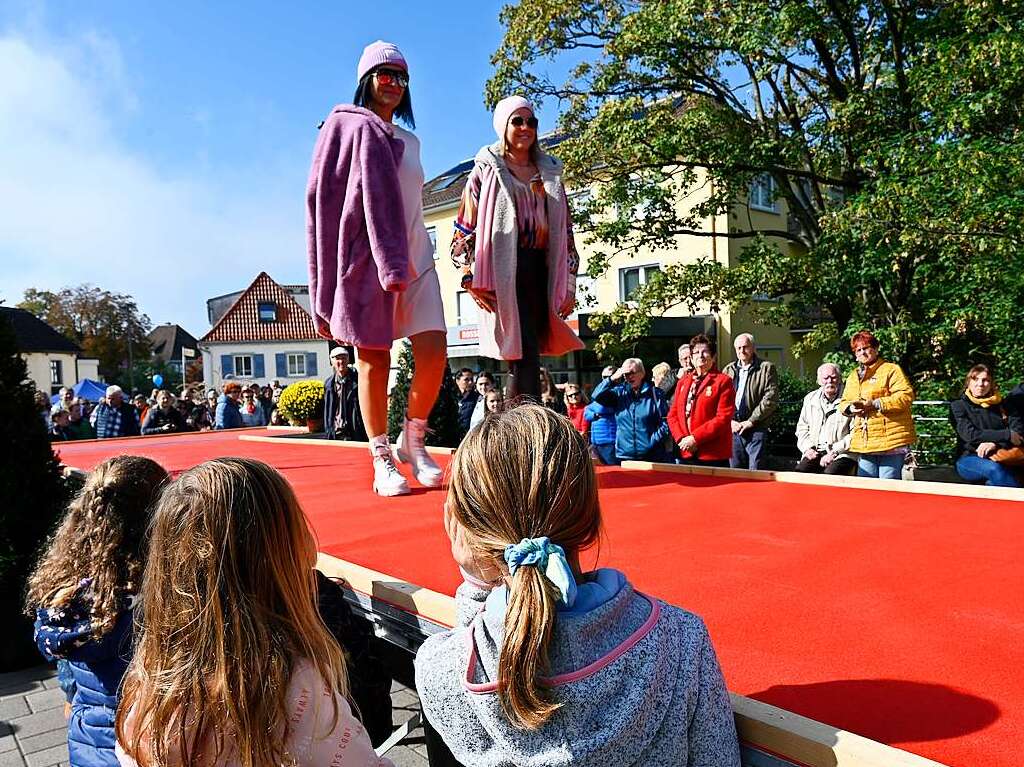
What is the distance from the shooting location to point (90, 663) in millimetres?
2168

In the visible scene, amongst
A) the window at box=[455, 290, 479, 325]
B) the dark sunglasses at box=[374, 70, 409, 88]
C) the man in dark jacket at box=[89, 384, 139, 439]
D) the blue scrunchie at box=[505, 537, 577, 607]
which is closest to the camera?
the blue scrunchie at box=[505, 537, 577, 607]

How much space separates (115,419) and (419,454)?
969cm

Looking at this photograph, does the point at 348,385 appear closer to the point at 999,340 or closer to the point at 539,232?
the point at 539,232

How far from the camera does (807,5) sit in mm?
12188

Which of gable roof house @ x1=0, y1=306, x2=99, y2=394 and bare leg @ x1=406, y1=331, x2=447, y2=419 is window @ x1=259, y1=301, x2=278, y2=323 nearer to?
gable roof house @ x1=0, y1=306, x2=99, y2=394

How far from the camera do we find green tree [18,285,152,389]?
185 feet

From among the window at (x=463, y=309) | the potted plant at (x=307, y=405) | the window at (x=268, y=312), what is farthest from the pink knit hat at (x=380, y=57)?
the window at (x=268, y=312)

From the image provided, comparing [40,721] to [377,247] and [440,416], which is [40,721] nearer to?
[377,247]

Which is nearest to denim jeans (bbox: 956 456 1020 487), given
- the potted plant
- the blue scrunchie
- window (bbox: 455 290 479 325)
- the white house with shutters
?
the blue scrunchie

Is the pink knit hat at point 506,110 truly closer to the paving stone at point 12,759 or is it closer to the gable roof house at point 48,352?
the paving stone at point 12,759

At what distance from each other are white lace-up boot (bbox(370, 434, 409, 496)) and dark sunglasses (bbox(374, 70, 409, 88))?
5.93ft

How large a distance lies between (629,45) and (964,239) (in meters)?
6.32

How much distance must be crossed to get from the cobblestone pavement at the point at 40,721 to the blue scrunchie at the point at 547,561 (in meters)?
1.84

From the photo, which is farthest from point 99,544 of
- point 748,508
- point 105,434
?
point 105,434
